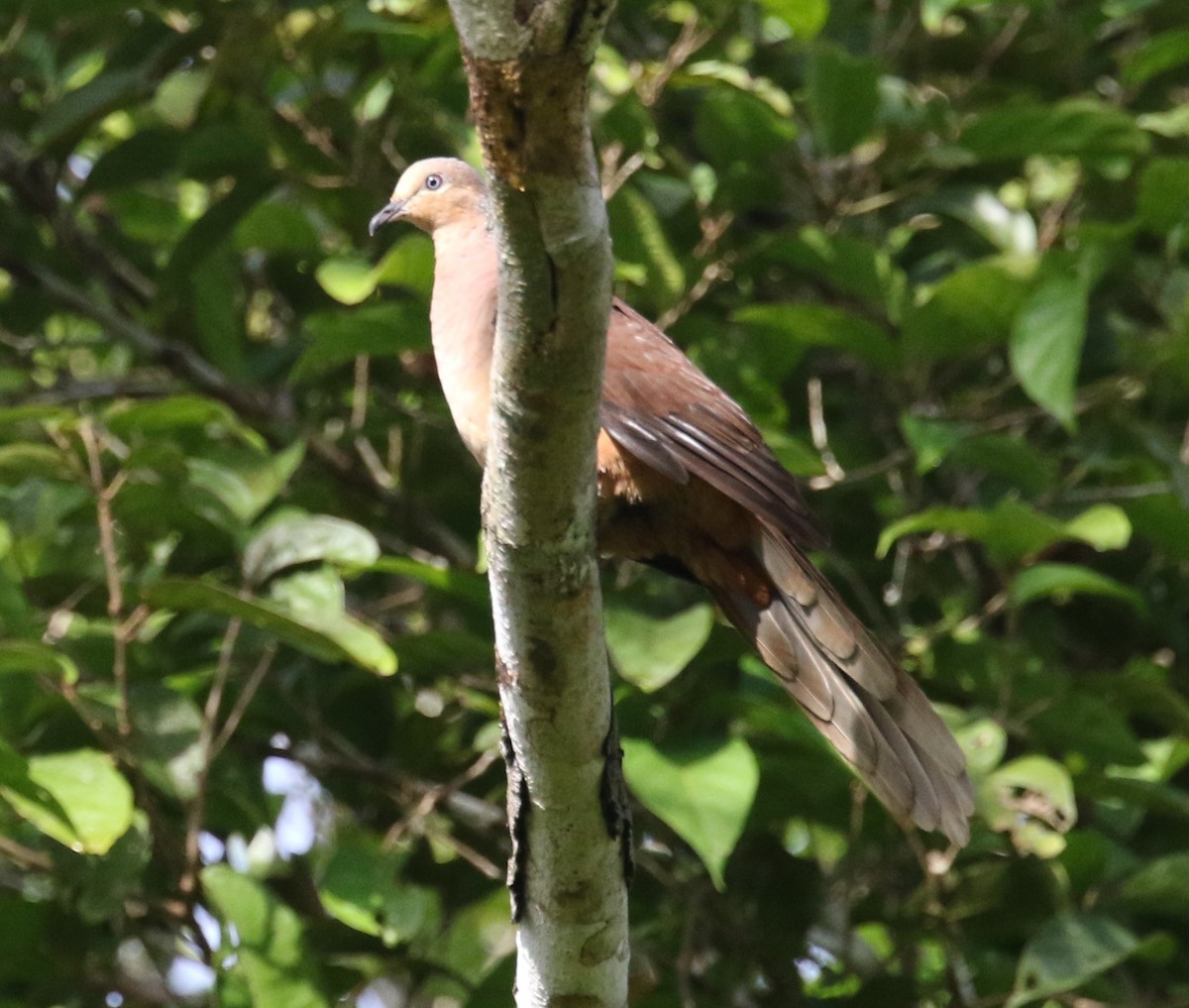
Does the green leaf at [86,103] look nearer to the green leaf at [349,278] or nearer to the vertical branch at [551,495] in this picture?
the green leaf at [349,278]

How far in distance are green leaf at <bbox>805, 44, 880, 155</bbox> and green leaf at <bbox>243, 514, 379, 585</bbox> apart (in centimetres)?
148

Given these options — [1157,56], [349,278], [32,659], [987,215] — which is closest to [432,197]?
[349,278]

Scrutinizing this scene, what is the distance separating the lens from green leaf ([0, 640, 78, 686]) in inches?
116

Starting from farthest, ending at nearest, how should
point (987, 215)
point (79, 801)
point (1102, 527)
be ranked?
point (987, 215) < point (1102, 527) < point (79, 801)

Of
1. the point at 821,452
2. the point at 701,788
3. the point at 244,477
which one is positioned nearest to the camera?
the point at 701,788

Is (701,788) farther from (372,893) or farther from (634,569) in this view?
(634,569)

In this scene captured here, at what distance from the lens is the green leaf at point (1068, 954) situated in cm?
329

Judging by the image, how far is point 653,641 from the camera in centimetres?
327

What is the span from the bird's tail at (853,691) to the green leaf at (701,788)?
182mm

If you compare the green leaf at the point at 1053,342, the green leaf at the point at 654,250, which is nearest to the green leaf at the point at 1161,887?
the green leaf at the point at 1053,342

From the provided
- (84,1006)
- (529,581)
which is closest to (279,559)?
(84,1006)

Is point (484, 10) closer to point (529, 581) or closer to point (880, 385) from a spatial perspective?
point (529, 581)

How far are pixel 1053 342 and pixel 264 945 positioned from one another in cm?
196

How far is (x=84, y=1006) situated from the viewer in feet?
→ 12.0
